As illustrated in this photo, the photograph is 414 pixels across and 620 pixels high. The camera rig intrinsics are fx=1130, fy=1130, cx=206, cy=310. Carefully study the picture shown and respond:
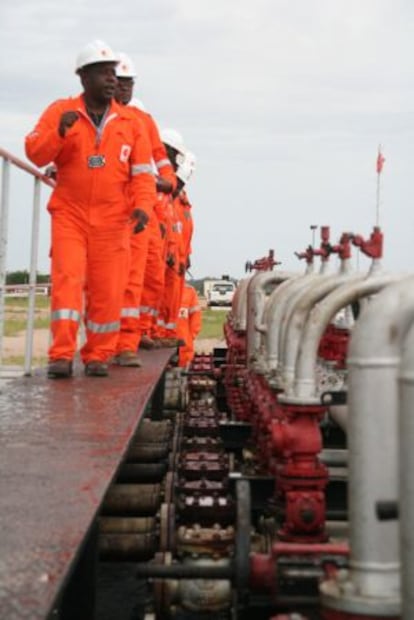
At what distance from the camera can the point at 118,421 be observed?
4.92 meters

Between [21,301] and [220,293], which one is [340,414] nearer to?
[21,301]

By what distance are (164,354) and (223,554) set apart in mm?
5306

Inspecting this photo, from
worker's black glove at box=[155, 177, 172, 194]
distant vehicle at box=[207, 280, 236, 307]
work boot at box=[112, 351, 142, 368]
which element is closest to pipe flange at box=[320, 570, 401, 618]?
work boot at box=[112, 351, 142, 368]

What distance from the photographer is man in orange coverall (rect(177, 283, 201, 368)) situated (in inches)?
570

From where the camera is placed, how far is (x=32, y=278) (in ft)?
22.4

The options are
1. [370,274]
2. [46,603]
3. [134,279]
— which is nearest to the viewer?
[46,603]

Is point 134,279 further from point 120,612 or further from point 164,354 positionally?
point 120,612

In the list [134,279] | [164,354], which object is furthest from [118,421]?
[164,354]

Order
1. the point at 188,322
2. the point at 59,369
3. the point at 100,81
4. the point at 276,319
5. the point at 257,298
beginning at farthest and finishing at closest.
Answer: the point at 188,322 → the point at 257,298 → the point at 59,369 → the point at 100,81 → the point at 276,319

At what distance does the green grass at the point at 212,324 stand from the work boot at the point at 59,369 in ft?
88.1

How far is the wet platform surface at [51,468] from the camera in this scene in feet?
8.30

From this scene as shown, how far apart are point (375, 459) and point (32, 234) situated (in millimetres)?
4932

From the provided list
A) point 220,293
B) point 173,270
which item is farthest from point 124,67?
point 220,293

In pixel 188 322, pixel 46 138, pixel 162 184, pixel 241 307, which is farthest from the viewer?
pixel 188 322
